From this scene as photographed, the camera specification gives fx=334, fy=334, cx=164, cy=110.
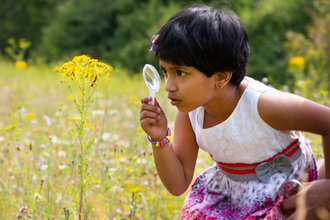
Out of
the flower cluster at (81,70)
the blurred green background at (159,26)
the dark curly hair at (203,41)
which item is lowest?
the flower cluster at (81,70)

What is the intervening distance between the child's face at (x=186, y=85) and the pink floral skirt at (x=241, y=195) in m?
0.38

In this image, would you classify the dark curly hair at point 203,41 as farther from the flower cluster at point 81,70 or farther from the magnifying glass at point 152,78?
the flower cluster at point 81,70

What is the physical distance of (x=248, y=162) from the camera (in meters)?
1.21

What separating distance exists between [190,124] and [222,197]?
0.31 metres

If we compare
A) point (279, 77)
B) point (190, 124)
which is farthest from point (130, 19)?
point (190, 124)

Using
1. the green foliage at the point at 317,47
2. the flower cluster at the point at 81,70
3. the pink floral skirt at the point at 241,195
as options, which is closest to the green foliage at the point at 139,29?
the green foliage at the point at 317,47

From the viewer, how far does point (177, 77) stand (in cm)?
107

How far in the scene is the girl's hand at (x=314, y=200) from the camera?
1090 millimetres

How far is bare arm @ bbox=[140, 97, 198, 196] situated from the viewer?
3.76 feet

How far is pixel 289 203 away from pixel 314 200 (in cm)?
8

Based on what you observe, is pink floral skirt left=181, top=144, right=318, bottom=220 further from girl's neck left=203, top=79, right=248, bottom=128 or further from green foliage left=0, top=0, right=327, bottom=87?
green foliage left=0, top=0, right=327, bottom=87

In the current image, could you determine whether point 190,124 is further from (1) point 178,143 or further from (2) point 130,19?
(2) point 130,19

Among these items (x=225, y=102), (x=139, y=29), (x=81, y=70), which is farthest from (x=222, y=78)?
(x=139, y=29)

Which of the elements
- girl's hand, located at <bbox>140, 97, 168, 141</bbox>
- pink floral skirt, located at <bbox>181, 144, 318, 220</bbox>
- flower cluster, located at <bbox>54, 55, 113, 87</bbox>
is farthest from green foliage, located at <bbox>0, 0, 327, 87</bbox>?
flower cluster, located at <bbox>54, 55, 113, 87</bbox>
